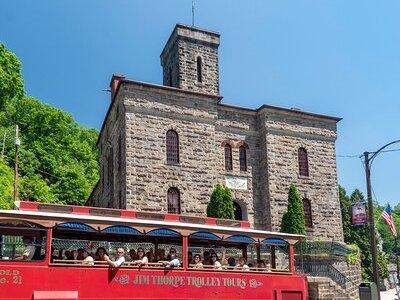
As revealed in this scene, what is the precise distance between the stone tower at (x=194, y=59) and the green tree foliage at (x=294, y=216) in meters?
8.12

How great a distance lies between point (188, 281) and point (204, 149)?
17.2m

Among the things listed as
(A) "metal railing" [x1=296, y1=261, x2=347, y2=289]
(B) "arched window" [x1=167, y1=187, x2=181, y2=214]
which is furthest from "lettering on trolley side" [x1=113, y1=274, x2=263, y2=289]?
(B) "arched window" [x1=167, y1=187, x2=181, y2=214]

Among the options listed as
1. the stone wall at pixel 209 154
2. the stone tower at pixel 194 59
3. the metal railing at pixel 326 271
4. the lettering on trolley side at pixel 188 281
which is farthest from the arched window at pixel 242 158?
the lettering on trolley side at pixel 188 281

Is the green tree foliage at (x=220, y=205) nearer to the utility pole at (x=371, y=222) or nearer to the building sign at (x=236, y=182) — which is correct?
the building sign at (x=236, y=182)

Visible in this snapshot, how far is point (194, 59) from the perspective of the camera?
33.0m

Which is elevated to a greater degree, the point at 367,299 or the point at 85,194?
the point at 85,194

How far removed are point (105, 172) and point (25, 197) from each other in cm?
725

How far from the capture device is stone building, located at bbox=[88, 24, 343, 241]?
28.2 meters

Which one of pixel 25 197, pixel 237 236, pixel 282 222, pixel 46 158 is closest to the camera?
pixel 237 236

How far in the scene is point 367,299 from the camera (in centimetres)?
1320

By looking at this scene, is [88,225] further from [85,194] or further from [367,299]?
[85,194]

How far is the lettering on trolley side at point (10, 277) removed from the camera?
1073 centimetres

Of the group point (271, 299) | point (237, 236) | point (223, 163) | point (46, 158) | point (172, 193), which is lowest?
point (271, 299)

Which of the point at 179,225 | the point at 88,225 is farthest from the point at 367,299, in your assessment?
the point at 88,225
